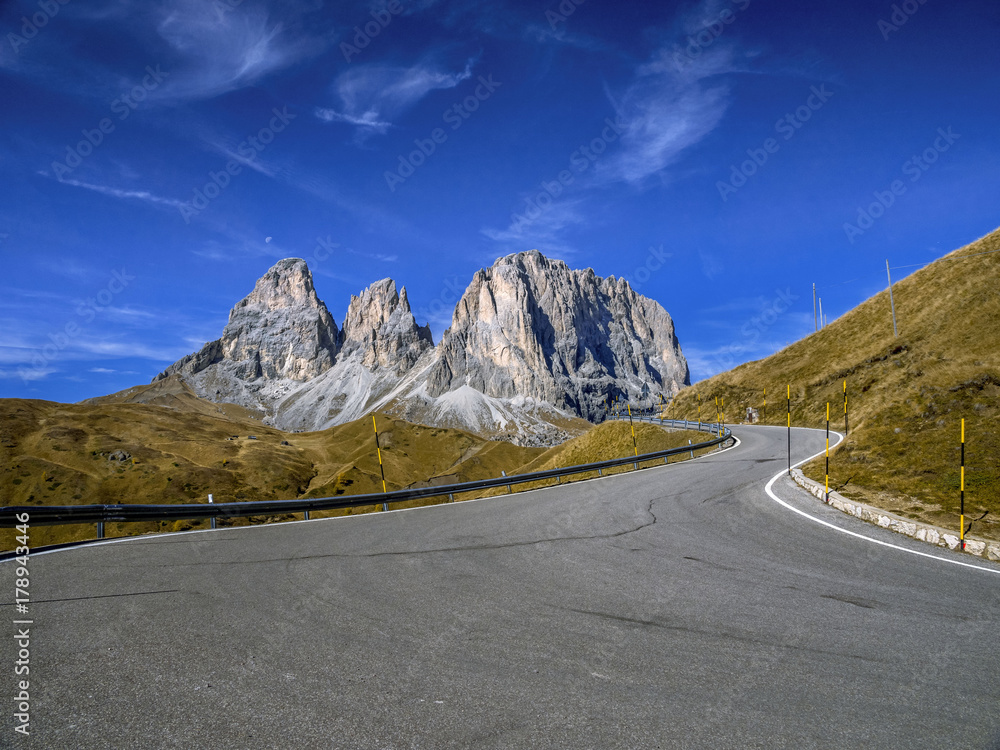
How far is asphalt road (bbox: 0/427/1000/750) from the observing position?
3.73 meters

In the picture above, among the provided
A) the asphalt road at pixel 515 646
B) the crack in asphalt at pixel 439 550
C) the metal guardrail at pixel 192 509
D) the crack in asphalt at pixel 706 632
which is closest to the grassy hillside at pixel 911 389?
the asphalt road at pixel 515 646

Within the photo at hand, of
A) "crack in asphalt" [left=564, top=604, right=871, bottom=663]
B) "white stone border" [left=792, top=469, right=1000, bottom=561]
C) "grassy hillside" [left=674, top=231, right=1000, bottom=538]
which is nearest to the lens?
"crack in asphalt" [left=564, top=604, right=871, bottom=663]

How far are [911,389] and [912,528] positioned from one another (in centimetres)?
1583

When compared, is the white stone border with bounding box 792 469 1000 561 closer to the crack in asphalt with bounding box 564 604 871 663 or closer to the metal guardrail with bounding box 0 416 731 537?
the crack in asphalt with bounding box 564 604 871 663

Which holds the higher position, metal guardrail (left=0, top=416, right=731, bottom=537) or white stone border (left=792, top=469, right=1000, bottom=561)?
metal guardrail (left=0, top=416, right=731, bottom=537)

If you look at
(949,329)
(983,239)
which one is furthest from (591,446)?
(983,239)

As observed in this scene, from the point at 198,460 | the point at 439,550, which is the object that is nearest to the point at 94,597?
the point at 439,550

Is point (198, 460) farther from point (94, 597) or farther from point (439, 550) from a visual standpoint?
point (94, 597)

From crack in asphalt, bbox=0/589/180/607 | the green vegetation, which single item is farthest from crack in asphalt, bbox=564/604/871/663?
the green vegetation

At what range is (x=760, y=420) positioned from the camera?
51.2 metres

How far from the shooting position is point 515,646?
5.08m

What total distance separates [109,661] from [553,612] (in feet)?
13.7

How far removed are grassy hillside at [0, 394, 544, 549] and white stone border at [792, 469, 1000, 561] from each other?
1201 inches

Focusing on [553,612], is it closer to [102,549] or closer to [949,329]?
[102,549]
